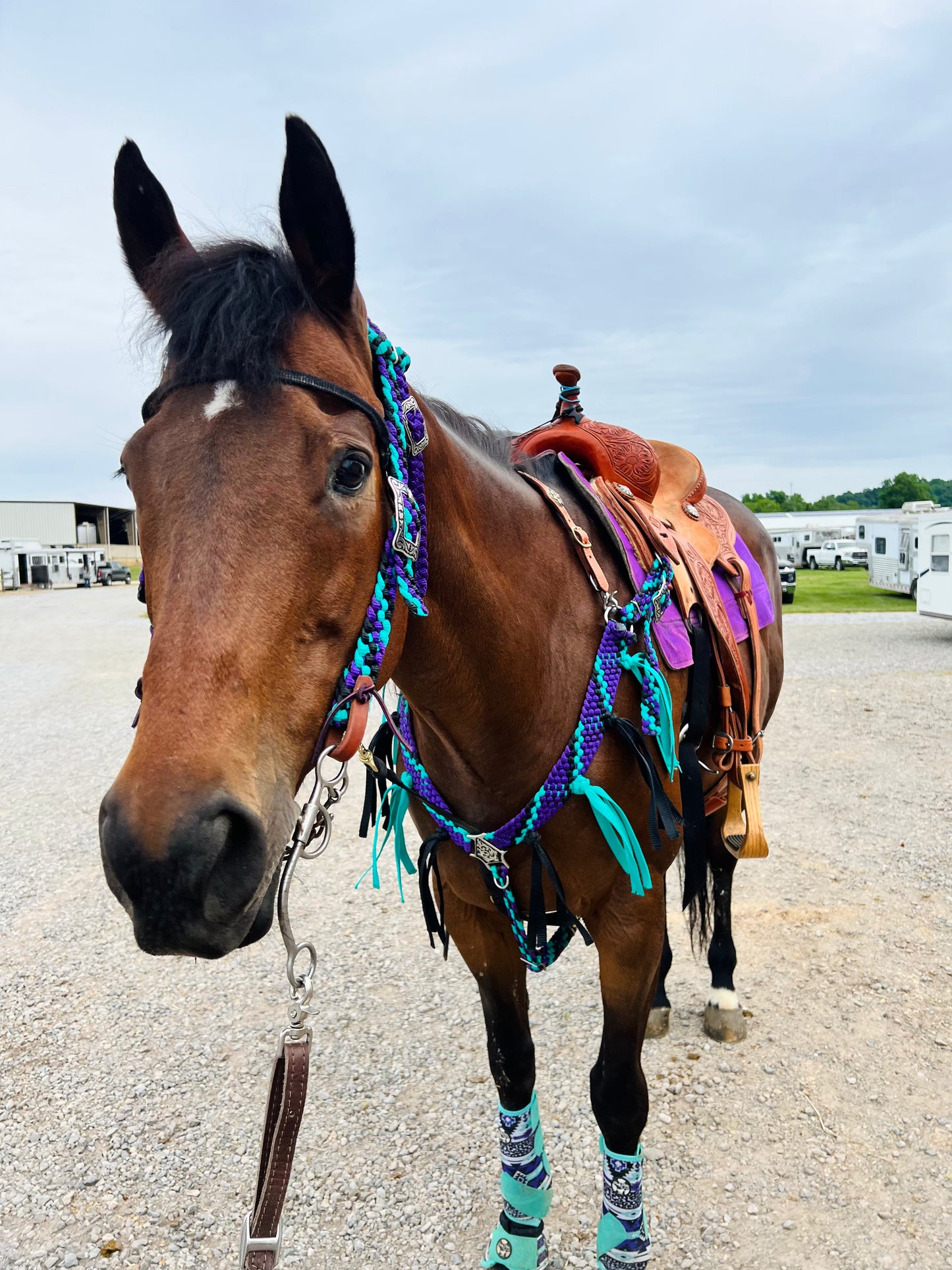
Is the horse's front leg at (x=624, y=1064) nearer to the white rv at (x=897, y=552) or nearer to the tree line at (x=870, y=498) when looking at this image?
the white rv at (x=897, y=552)

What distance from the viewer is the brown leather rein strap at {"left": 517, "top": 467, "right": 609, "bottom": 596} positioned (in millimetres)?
1987

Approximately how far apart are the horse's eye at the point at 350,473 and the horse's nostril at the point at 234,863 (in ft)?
1.73

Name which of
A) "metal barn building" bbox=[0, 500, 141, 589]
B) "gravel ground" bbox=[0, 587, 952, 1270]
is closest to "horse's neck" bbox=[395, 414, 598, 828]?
"gravel ground" bbox=[0, 587, 952, 1270]

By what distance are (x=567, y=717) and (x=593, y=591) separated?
34cm

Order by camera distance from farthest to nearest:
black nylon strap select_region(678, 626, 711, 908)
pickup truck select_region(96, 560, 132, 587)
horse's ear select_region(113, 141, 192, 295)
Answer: pickup truck select_region(96, 560, 132, 587), black nylon strap select_region(678, 626, 711, 908), horse's ear select_region(113, 141, 192, 295)

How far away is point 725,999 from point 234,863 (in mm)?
2923

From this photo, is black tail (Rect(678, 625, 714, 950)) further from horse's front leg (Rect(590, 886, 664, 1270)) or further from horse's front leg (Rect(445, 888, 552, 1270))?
horse's front leg (Rect(445, 888, 552, 1270))

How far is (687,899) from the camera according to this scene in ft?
9.75

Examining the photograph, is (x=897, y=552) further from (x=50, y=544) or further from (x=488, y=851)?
(x=50, y=544)

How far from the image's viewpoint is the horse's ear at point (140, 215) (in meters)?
1.48

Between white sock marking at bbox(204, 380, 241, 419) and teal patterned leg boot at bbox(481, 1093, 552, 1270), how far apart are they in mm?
2135

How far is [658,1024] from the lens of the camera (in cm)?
330

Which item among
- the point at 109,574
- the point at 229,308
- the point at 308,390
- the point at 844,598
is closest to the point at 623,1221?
the point at 308,390

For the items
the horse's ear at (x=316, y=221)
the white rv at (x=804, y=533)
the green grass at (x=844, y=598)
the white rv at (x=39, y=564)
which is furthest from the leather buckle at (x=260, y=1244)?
the white rv at (x=39, y=564)
